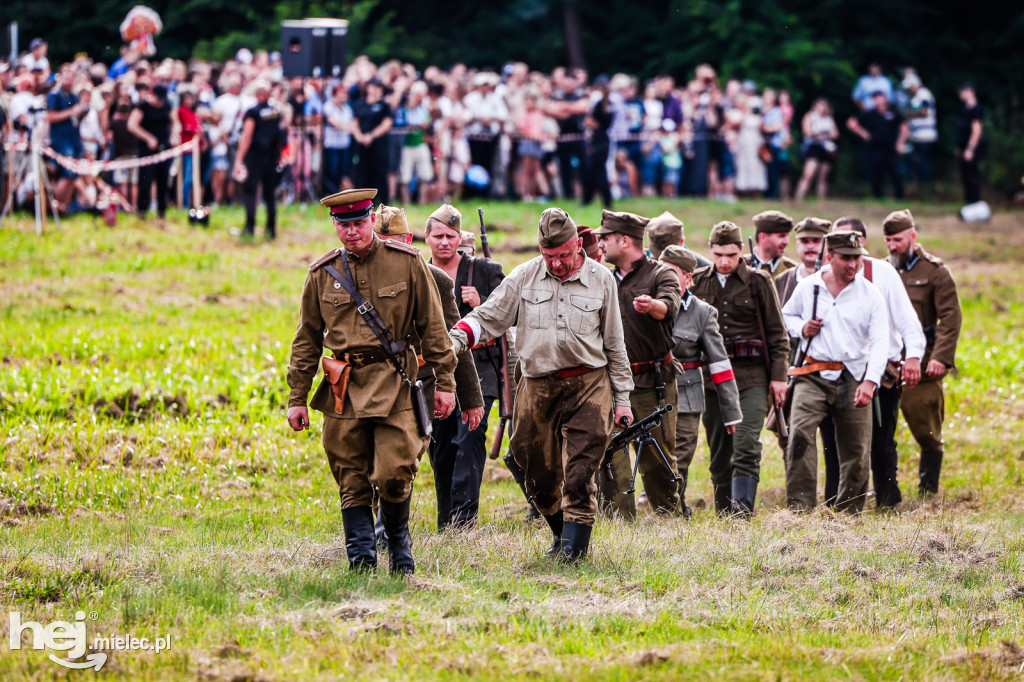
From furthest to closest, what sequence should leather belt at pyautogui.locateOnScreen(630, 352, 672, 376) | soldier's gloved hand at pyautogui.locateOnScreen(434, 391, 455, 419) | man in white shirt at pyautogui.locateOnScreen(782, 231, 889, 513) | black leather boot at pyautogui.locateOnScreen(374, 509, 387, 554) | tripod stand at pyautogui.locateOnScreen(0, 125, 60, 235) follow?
tripod stand at pyautogui.locateOnScreen(0, 125, 60, 235) → man in white shirt at pyautogui.locateOnScreen(782, 231, 889, 513) → leather belt at pyautogui.locateOnScreen(630, 352, 672, 376) → black leather boot at pyautogui.locateOnScreen(374, 509, 387, 554) → soldier's gloved hand at pyautogui.locateOnScreen(434, 391, 455, 419)

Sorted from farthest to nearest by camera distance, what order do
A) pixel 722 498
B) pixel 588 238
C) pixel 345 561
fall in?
pixel 722 498
pixel 588 238
pixel 345 561

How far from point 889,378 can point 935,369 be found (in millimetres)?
621

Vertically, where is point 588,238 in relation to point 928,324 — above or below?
above

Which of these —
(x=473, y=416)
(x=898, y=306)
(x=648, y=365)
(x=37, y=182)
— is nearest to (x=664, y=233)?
(x=648, y=365)

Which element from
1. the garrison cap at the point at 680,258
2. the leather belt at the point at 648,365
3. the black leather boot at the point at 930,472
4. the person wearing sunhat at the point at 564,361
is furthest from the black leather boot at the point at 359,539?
the black leather boot at the point at 930,472

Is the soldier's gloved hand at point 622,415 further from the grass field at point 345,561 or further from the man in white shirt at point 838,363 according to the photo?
the man in white shirt at point 838,363

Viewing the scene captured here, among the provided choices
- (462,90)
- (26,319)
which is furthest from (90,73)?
(26,319)

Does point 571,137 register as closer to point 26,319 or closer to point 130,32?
point 130,32

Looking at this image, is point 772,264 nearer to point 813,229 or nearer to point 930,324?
point 813,229

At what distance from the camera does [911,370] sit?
10.3 metres

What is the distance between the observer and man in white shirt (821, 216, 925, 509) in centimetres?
1027

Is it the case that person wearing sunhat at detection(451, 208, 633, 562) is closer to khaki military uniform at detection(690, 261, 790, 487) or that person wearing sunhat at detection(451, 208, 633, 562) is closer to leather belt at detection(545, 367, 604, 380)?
leather belt at detection(545, 367, 604, 380)
